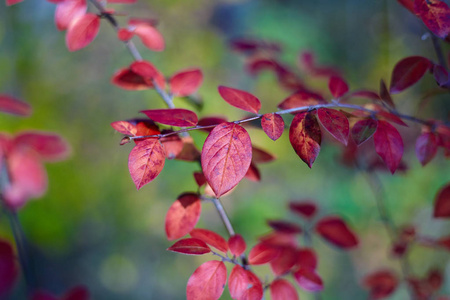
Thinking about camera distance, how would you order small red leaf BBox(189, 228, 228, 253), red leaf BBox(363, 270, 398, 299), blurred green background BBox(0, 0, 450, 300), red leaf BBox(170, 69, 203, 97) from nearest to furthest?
small red leaf BBox(189, 228, 228, 253), red leaf BBox(170, 69, 203, 97), red leaf BBox(363, 270, 398, 299), blurred green background BBox(0, 0, 450, 300)

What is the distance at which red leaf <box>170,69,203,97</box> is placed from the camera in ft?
1.89

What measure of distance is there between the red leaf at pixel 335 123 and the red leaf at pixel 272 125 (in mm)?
47

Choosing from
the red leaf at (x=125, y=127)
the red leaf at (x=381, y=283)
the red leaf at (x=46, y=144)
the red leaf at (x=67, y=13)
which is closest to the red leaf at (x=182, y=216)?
the red leaf at (x=125, y=127)

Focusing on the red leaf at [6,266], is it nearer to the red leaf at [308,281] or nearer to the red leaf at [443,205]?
the red leaf at [308,281]

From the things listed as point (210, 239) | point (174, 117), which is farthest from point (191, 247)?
point (174, 117)

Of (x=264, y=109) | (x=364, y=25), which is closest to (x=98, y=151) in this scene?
(x=264, y=109)

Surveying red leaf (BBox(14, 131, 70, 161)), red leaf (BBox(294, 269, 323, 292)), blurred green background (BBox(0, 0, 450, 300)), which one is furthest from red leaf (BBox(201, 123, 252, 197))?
blurred green background (BBox(0, 0, 450, 300))

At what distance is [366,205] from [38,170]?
1443 mm

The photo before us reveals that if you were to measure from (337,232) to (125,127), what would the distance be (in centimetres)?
49

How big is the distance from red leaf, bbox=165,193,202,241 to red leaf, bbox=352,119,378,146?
0.24m

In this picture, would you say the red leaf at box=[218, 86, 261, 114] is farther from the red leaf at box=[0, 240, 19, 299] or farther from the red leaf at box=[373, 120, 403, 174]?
the red leaf at box=[0, 240, 19, 299]

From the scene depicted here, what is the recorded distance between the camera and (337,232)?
681 millimetres

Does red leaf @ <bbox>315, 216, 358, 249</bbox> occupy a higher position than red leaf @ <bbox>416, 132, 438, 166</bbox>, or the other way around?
red leaf @ <bbox>416, 132, 438, 166</bbox>

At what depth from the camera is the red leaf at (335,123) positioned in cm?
38
